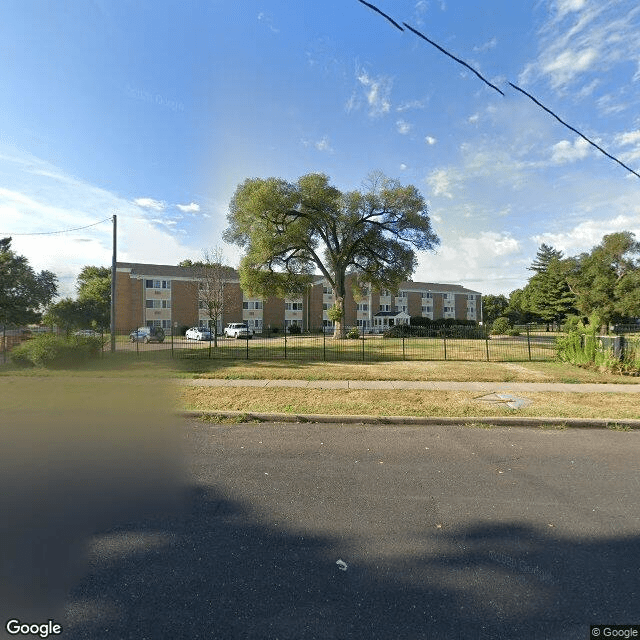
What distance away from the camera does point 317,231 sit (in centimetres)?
3769

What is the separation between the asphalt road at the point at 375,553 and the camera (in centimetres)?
239

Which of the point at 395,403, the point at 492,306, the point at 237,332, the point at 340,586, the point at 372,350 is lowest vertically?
the point at 340,586

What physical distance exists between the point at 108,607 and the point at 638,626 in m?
3.34

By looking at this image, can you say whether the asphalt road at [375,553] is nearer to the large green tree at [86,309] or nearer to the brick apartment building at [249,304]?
the large green tree at [86,309]

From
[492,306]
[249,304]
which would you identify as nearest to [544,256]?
[492,306]

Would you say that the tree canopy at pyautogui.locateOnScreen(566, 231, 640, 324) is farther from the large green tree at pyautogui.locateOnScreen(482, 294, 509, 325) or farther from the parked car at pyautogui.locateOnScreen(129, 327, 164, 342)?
the parked car at pyautogui.locateOnScreen(129, 327, 164, 342)

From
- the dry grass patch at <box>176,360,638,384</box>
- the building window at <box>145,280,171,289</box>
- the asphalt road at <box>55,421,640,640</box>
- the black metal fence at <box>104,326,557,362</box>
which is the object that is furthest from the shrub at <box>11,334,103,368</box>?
the building window at <box>145,280,171,289</box>

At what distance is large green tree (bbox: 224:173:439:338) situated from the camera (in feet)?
115

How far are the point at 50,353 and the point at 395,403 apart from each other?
12599 mm

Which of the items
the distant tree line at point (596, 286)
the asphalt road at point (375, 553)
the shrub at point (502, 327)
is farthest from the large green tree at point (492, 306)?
the asphalt road at point (375, 553)

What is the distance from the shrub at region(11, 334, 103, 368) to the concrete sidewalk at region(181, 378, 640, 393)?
20.5ft

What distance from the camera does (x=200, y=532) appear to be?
340cm

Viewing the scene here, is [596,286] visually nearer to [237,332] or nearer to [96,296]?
[237,332]

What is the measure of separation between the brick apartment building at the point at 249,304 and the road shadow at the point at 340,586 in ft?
128
